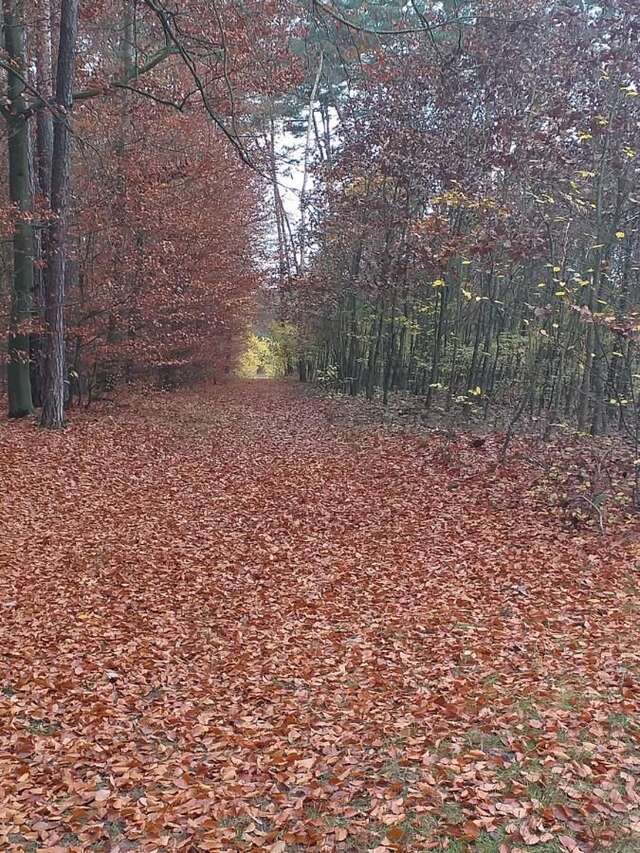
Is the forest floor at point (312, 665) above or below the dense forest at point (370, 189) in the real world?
below

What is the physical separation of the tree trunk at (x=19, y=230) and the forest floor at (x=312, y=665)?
3.24 metres

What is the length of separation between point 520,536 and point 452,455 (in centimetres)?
353

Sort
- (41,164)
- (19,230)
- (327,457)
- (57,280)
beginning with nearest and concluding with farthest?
(57,280)
(327,457)
(19,230)
(41,164)

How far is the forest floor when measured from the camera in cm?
358

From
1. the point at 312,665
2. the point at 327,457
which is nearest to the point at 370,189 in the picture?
the point at 327,457

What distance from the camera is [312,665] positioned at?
5.42 metres

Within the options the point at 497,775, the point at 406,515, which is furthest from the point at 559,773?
the point at 406,515

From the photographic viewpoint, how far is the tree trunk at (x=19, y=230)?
12156 millimetres

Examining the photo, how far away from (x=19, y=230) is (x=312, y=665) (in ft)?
36.8

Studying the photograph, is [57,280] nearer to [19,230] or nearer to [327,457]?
[19,230]

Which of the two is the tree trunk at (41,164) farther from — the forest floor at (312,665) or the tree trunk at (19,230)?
the forest floor at (312,665)

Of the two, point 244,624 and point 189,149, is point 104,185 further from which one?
point 244,624

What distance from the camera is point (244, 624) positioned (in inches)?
243

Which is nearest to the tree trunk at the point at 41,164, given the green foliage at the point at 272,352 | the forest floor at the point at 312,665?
the forest floor at the point at 312,665
